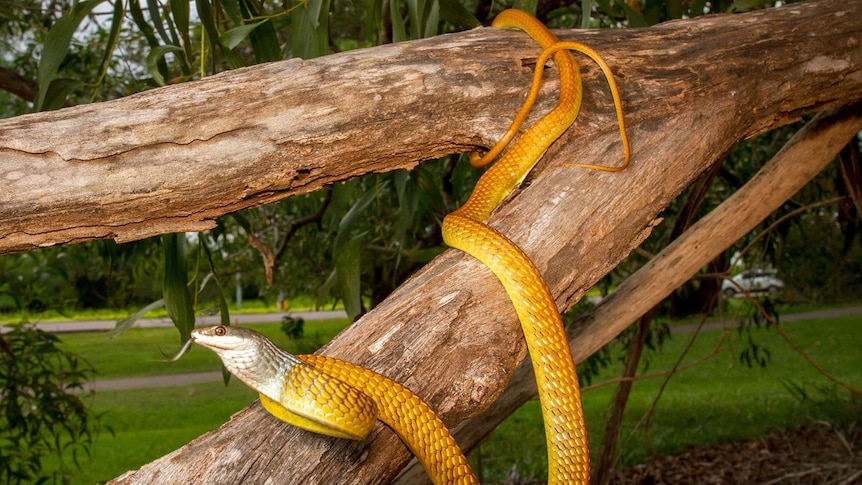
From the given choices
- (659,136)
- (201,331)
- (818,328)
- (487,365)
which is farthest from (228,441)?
(818,328)

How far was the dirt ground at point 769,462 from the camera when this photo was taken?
148 inches

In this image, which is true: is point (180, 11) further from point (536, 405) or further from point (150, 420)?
point (536, 405)

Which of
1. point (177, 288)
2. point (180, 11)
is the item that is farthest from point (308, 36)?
point (177, 288)

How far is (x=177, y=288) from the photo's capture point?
177 cm

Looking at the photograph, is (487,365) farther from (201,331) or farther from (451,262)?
(201,331)

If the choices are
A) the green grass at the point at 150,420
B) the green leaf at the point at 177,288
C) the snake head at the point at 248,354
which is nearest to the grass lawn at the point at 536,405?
the green grass at the point at 150,420

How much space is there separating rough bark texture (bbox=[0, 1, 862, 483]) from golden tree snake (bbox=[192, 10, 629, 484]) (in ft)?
0.12

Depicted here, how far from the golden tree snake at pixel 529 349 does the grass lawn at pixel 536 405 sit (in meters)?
2.73

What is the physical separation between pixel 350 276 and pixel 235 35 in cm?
71

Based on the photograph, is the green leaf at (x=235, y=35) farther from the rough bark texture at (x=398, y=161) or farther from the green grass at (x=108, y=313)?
the green grass at (x=108, y=313)

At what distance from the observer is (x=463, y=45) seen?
1.39 meters

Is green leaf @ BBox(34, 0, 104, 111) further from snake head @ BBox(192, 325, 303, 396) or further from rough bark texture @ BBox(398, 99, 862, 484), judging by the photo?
rough bark texture @ BBox(398, 99, 862, 484)

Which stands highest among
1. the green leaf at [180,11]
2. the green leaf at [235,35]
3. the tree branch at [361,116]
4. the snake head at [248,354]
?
the green leaf at [180,11]

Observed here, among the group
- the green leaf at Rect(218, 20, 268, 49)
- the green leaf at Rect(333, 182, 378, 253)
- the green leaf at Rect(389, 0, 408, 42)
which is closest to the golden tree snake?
the green leaf at Rect(389, 0, 408, 42)
